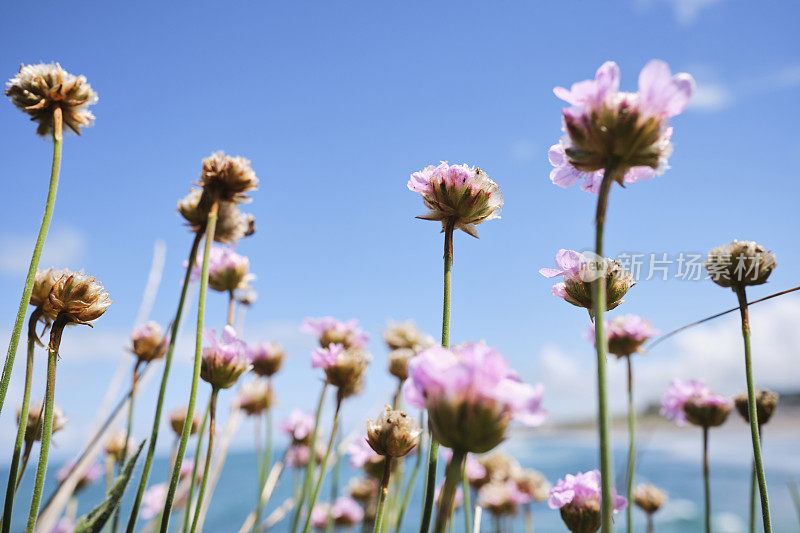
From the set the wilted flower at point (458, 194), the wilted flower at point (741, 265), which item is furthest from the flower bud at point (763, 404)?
the wilted flower at point (458, 194)

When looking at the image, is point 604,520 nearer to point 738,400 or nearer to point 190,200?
point 190,200

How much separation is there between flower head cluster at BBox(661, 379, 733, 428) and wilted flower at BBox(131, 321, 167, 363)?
161 cm

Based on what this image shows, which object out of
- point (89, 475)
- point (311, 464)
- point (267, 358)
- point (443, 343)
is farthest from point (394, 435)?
point (89, 475)

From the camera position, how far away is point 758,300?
0.90 metres

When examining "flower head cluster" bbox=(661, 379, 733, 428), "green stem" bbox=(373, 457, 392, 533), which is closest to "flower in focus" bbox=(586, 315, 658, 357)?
"flower head cluster" bbox=(661, 379, 733, 428)

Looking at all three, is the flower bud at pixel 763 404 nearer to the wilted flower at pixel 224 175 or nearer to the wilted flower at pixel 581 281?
the wilted flower at pixel 581 281

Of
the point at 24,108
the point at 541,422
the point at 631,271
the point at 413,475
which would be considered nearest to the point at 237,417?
the point at 413,475

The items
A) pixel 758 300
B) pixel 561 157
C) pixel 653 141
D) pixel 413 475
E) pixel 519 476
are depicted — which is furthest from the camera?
pixel 519 476

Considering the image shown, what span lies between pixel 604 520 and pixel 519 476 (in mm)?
1963

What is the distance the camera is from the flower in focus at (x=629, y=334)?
1.63 meters

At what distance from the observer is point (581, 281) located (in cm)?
86

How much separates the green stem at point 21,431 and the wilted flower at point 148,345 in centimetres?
50

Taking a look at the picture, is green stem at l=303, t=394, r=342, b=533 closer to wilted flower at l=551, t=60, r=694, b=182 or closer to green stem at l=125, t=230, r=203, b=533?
green stem at l=125, t=230, r=203, b=533

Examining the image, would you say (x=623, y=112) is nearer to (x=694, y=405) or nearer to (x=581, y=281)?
(x=581, y=281)
